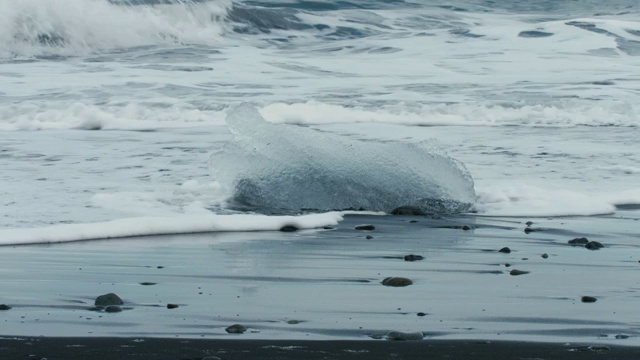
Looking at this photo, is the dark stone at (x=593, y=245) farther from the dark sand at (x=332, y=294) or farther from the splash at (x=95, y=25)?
the splash at (x=95, y=25)

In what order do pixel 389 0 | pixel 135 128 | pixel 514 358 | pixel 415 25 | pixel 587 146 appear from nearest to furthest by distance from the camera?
1. pixel 514 358
2. pixel 587 146
3. pixel 135 128
4. pixel 415 25
5. pixel 389 0

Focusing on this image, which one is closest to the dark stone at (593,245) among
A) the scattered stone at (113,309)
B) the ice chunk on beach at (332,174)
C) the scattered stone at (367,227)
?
the scattered stone at (367,227)

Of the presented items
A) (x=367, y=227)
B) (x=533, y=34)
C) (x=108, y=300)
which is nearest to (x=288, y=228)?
(x=367, y=227)

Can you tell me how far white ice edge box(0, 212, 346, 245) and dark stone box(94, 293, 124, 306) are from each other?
147cm

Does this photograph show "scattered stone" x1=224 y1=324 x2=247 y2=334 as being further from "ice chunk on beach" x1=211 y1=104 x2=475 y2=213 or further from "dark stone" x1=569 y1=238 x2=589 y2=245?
"ice chunk on beach" x1=211 y1=104 x2=475 y2=213

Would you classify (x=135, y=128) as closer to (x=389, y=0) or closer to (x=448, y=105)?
(x=448, y=105)

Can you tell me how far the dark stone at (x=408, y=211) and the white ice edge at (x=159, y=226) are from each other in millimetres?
352

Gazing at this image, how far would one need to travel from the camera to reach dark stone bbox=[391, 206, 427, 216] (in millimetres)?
6628

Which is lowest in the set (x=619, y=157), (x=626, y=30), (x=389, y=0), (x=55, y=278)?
(x=55, y=278)

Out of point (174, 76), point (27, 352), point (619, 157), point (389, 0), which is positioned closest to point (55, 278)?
point (27, 352)

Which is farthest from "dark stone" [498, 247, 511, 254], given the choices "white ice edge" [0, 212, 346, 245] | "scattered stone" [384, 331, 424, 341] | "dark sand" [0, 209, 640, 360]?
"scattered stone" [384, 331, 424, 341]

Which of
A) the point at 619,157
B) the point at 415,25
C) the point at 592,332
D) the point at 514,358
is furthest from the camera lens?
the point at 415,25

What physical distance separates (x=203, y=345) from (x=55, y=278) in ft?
4.41

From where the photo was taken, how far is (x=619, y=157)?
9.34 m
